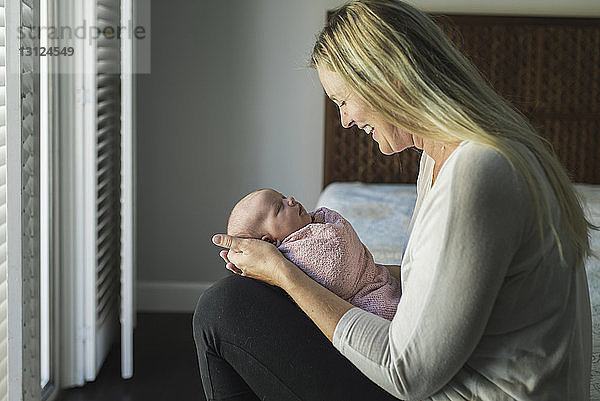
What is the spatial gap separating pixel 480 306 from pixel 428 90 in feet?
1.05

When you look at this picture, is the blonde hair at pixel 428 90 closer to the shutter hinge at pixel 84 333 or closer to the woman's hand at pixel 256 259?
the woman's hand at pixel 256 259

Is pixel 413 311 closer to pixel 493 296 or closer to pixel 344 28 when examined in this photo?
pixel 493 296

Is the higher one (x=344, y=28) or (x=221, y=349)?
(x=344, y=28)

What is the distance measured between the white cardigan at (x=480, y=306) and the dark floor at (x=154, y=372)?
4.89 ft

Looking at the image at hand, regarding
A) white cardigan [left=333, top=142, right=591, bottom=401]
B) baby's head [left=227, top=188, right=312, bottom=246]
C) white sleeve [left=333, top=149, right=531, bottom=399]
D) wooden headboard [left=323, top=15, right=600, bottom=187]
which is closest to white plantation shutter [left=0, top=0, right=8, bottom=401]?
baby's head [left=227, top=188, right=312, bottom=246]

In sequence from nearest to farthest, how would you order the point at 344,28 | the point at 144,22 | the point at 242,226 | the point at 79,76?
the point at 344,28
the point at 242,226
the point at 79,76
the point at 144,22

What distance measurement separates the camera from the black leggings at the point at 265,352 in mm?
1314

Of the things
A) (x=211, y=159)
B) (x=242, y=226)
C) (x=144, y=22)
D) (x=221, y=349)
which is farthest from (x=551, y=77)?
(x=221, y=349)

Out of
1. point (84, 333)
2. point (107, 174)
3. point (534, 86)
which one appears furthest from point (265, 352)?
point (534, 86)

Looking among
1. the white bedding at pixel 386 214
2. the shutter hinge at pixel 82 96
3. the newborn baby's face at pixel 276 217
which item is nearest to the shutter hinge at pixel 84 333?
the shutter hinge at pixel 82 96

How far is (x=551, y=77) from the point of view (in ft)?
11.0

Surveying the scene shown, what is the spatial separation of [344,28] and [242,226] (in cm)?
46

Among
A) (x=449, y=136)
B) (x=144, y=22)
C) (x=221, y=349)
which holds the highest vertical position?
(x=144, y=22)

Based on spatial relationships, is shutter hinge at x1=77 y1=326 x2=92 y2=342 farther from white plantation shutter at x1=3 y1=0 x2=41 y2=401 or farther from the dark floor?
white plantation shutter at x1=3 y1=0 x2=41 y2=401
